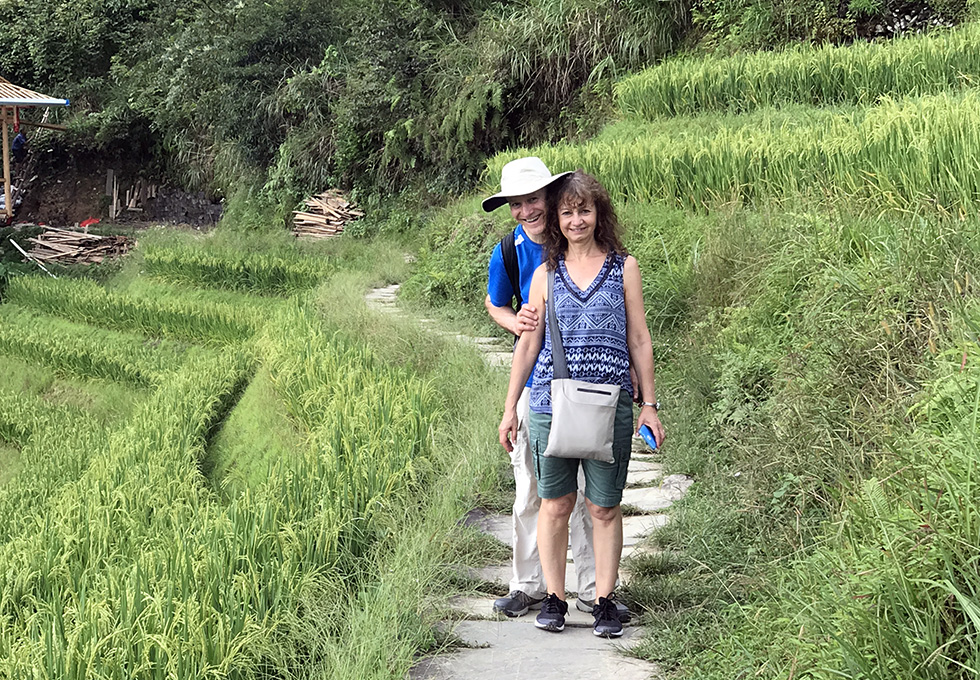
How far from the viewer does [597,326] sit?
10.2 ft

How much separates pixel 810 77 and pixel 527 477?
7761 mm

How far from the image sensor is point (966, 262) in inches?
148

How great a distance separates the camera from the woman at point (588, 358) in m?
3.11

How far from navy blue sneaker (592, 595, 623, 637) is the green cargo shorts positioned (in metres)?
0.31

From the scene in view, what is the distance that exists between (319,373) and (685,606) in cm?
382

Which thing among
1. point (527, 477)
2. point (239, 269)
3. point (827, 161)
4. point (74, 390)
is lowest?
point (74, 390)

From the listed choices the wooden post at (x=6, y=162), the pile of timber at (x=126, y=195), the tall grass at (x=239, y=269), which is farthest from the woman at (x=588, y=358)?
the pile of timber at (x=126, y=195)

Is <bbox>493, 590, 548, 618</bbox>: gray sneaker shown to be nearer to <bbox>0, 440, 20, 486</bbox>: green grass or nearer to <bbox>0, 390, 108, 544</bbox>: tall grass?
<bbox>0, 390, 108, 544</bbox>: tall grass

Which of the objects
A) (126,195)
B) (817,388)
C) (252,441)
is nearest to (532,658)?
(817,388)

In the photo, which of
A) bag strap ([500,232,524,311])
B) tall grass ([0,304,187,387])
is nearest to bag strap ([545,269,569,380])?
bag strap ([500,232,524,311])

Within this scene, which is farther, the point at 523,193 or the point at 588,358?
the point at 523,193

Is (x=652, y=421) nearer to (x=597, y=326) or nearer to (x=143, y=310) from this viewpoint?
(x=597, y=326)

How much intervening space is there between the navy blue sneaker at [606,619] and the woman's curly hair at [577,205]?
1.09 meters

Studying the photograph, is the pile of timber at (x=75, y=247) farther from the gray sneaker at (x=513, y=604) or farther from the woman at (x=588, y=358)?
the woman at (x=588, y=358)
